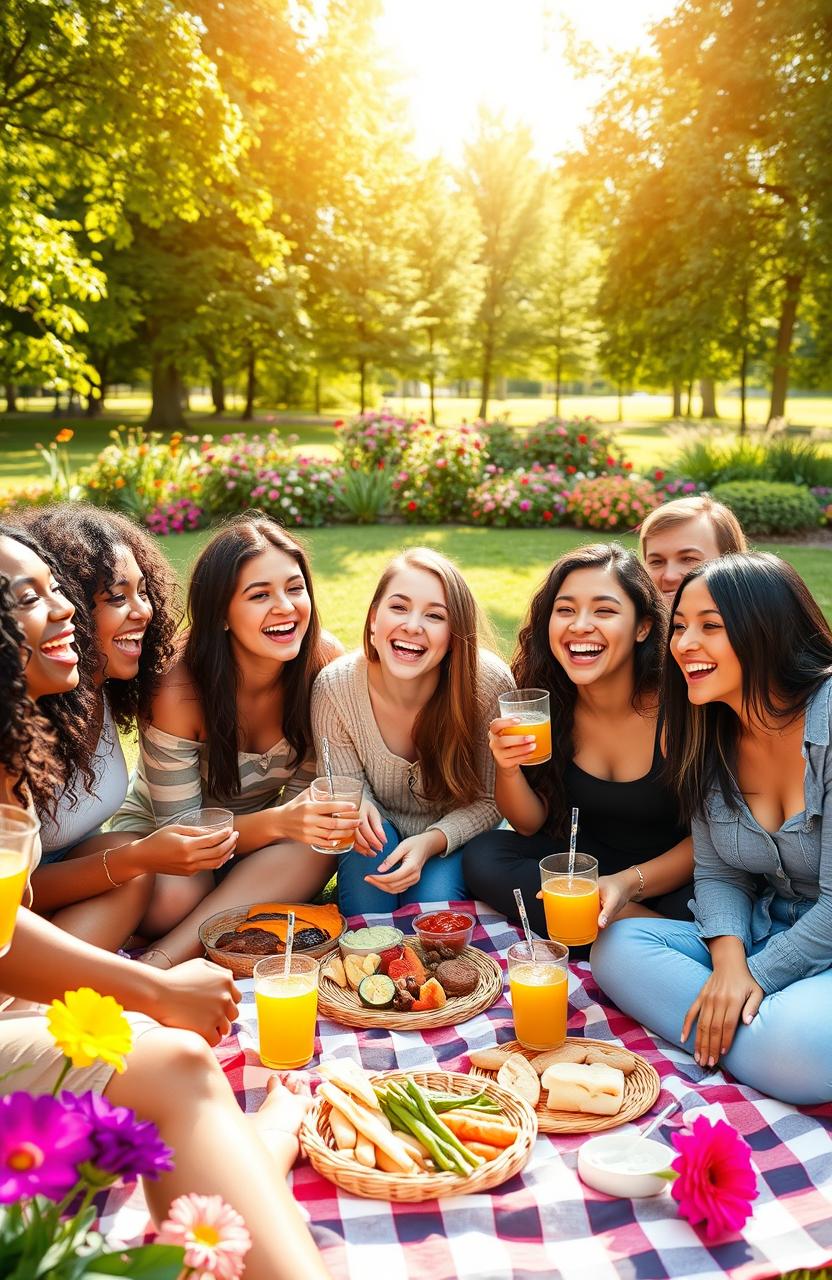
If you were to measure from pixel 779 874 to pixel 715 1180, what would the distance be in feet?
4.11

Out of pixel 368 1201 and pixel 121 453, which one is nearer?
pixel 368 1201

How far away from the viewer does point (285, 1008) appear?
3.17m

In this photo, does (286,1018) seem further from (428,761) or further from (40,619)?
(428,761)

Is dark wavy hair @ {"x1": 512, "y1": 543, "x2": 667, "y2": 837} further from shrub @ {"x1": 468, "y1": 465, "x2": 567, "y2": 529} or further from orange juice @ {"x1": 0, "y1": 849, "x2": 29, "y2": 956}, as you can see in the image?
shrub @ {"x1": 468, "y1": 465, "x2": 567, "y2": 529}

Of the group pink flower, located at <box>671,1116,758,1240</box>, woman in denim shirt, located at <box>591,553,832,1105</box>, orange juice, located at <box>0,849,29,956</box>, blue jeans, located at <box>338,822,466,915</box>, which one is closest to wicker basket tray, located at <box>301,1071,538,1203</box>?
pink flower, located at <box>671,1116,758,1240</box>

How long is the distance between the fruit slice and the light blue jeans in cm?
75

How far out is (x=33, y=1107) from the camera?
1474 mm

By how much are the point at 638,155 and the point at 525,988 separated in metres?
26.1

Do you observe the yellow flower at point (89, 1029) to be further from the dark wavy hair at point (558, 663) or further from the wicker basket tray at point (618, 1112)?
the dark wavy hair at point (558, 663)

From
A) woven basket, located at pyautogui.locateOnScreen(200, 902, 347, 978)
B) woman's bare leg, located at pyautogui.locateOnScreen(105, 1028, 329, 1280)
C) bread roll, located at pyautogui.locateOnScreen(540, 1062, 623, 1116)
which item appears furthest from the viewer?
woven basket, located at pyautogui.locateOnScreen(200, 902, 347, 978)

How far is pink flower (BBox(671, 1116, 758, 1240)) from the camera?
8.34 ft

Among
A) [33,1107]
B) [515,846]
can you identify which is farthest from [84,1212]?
[515,846]

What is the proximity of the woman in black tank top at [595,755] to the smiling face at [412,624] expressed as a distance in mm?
421

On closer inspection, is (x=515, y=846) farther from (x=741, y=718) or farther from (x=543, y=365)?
(x=543, y=365)
